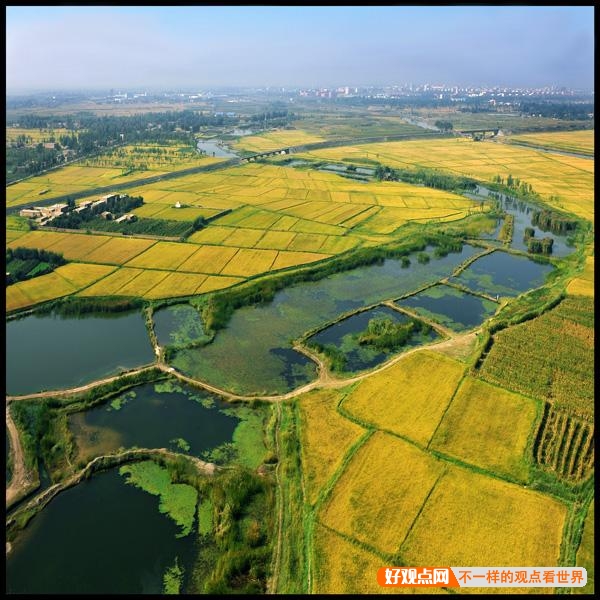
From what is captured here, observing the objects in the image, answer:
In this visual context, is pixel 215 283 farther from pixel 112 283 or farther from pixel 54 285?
pixel 54 285

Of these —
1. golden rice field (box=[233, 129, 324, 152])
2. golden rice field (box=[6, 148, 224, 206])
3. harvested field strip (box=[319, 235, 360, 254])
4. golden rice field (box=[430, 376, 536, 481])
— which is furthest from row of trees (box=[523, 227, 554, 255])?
golden rice field (box=[233, 129, 324, 152])

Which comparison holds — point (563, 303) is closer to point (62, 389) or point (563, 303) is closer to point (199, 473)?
point (199, 473)

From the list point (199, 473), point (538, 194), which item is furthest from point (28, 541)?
point (538, 194)

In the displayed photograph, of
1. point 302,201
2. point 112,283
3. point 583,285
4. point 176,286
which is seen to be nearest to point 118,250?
point 112,283

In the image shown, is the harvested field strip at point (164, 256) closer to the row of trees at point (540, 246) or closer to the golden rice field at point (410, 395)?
the golden rice field at point (410, 395)

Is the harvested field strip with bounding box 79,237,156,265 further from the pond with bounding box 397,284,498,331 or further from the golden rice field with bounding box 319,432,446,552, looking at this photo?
the golden rice field with bounding box 319,432,446,552

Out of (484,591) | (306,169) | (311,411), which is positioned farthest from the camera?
(306,169)
